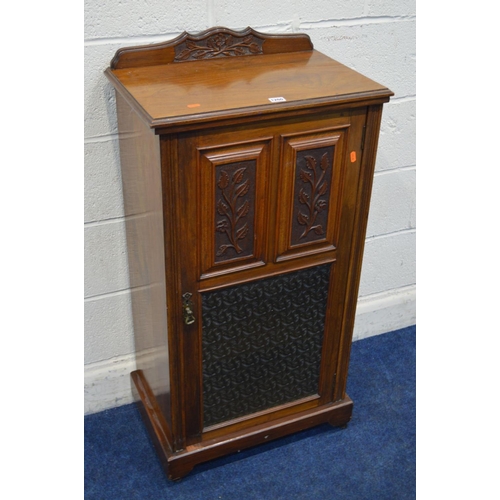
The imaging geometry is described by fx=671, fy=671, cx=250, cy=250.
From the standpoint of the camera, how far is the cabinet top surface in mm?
1522

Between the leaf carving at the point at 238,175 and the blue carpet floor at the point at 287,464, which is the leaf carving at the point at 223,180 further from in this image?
the blue carpet floor at the point at 287,464

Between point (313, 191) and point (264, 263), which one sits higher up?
point (313, 191)

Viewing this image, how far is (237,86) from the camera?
165 cm

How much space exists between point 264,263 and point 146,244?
1.07ft

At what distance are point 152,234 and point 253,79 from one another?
47 centimetres

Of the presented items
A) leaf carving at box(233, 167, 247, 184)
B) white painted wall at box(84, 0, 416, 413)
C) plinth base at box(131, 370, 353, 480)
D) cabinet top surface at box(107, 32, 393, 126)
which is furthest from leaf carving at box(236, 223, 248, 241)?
plinth base at box(131, 370, 353, 480)

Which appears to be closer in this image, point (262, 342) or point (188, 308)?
point (188, 308)

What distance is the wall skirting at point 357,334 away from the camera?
2250 millimetres

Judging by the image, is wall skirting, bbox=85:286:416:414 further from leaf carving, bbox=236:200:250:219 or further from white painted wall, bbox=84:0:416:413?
leaf carving, bbox=236:200:250:219

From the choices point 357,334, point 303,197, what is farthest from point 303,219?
point 357,334

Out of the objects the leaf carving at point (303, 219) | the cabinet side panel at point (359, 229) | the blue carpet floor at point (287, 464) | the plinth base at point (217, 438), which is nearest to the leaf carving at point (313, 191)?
the leaf carving at point (303, 219)

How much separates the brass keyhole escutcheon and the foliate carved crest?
626 mm

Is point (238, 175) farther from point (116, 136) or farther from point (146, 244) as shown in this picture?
point (116, 136)

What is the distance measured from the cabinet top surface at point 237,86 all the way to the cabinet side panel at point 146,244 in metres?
0.07
